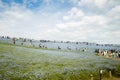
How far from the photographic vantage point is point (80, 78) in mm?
26219

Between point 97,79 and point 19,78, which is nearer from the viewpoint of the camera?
point 19,78

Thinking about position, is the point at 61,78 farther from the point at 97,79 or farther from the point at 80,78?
the point at 97,79

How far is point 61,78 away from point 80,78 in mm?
3585

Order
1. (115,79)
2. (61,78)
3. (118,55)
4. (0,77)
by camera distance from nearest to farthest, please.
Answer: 1. (0,77)
2. (61,78)
3. (115,79)
4. (118,55)

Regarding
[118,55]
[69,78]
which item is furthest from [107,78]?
[118,55]

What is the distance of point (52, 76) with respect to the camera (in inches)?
1000

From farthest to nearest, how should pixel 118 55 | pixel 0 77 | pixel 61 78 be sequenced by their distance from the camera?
pixel 118 55 < pixel 61 78 < pixel 0 77

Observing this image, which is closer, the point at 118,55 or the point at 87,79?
the point at 87,79

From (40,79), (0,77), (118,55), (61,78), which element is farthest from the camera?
(118,55)

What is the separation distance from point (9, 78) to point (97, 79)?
14.6 m

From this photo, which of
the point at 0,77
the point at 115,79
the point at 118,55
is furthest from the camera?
the point at 118,55

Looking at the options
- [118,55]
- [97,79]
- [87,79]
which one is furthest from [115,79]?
[118,55]

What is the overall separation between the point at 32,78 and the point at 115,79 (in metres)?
14.8

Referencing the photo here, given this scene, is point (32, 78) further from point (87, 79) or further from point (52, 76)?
point (87, 79)
